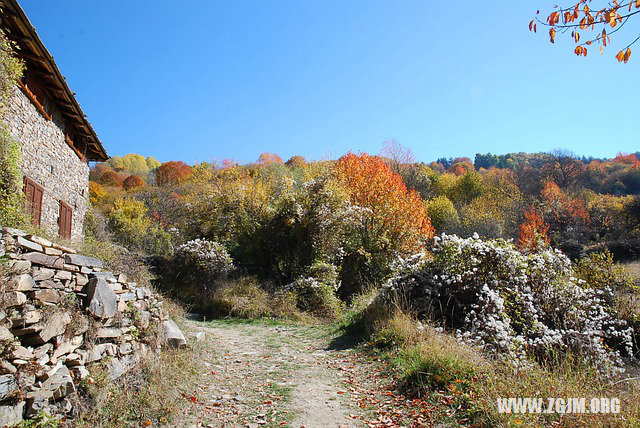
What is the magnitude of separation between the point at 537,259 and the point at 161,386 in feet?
27.1

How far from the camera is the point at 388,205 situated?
20.5 metres

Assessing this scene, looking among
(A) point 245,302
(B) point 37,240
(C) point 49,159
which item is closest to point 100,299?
(B) point 37,240

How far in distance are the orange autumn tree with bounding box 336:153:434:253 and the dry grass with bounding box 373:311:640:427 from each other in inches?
470

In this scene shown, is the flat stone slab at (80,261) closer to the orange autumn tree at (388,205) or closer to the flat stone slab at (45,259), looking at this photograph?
the flat stone slab at (45,259)

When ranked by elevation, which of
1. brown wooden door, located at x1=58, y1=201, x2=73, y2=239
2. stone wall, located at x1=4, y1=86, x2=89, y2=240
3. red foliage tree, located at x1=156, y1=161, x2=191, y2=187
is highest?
red foliage tree, located at x1=156, y1=161, x2=191, y2=187

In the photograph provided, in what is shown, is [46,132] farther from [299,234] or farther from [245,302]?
[299,234]

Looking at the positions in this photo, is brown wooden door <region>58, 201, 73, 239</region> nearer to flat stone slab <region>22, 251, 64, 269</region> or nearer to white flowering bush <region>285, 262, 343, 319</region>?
white flowering bush <region>285, 262, 343, 319</region>

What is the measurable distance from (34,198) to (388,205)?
15446 mm

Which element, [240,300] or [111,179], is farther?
[111,179]

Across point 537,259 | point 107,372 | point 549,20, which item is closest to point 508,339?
point 537,259

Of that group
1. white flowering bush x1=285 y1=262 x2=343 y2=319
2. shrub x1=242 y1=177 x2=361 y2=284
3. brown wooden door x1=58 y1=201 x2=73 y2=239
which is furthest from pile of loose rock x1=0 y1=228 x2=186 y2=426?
shrub x1=242 y1=177 x2=361 y2=284

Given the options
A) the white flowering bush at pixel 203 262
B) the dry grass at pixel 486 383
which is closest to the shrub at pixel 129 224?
the white flowering bush at pixel 203 262

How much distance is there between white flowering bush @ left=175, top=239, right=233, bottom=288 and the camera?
14.2 meters

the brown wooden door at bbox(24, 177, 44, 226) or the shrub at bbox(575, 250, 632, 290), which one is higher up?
the brown wooden door at bbox(24, 177, 44, 226)
